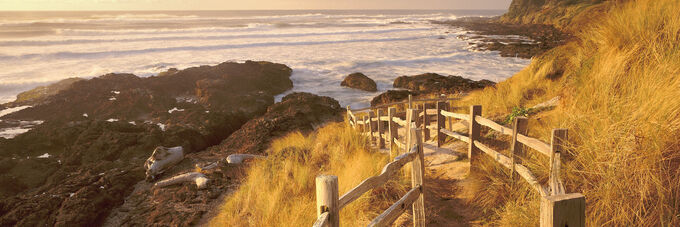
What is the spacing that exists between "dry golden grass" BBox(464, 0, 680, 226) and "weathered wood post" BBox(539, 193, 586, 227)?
4.46 ft

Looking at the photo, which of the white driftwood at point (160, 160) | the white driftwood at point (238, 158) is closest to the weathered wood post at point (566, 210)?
the white driftwood at point (238, 158)

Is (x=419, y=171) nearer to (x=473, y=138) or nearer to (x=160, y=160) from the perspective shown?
(x=473, y=138)

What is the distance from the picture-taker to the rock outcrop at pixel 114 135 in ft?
22.2

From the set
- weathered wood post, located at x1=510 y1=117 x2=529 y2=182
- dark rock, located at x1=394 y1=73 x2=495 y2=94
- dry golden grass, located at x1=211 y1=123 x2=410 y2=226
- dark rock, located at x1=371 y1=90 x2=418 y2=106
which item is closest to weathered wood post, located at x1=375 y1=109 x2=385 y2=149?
dry golden grass, located at x1=211 y1=123 x2=410 y2=226

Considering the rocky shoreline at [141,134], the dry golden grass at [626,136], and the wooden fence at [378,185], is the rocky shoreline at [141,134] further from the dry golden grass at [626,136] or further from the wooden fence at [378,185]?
the dry golden grass at [626,136]

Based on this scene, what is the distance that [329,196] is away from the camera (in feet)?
7.64

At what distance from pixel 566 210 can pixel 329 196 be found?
1.28 meters

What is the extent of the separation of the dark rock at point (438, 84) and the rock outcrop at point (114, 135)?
258 inches

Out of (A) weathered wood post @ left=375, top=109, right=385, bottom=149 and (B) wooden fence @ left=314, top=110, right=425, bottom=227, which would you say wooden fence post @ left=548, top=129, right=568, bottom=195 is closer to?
(B) wooden fence @ left=314, top=110, right=425, bottom=227

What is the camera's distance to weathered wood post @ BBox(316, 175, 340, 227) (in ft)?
7.60

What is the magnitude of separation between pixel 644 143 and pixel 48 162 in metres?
12.8

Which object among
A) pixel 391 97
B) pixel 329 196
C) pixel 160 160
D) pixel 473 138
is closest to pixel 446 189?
pixel 473 138

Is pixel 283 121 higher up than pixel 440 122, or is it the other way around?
pixel 440 122

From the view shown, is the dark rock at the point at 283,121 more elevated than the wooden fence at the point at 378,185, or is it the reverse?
the wooden fence at the point at 378,185
